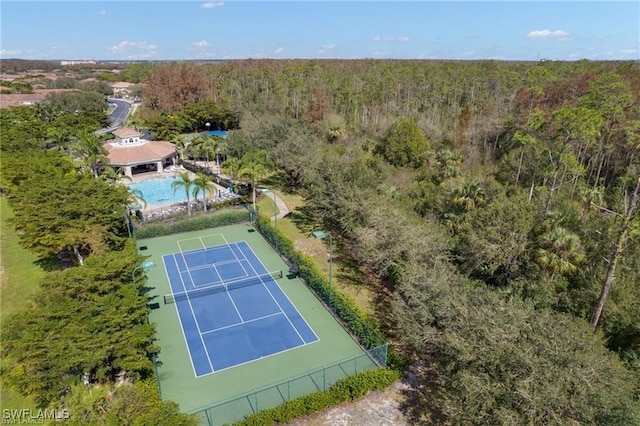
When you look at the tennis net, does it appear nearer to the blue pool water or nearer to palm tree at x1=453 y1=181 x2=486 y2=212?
palm tree at x1=453 y1=181 x2=486 y2=212

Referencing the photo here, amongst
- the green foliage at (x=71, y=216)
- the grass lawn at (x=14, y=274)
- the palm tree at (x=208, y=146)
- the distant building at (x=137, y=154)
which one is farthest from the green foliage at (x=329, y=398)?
the distant building at (x=137, y=154)

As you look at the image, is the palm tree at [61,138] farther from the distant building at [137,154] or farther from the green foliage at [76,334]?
the green foliage at [76,334]

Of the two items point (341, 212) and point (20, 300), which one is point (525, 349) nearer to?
point (341, 212)

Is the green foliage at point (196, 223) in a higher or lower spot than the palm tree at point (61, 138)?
lower

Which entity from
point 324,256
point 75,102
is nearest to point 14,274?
point 324,256

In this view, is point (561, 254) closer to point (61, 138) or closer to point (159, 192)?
point (159, 192)

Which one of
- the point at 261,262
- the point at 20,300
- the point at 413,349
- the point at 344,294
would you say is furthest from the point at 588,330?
the point at 20,300
